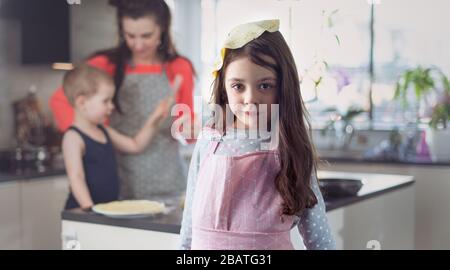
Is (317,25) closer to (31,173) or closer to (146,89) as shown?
(146,89)

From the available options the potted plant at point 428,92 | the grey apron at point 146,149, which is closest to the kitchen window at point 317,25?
the potted plant at point 428,92

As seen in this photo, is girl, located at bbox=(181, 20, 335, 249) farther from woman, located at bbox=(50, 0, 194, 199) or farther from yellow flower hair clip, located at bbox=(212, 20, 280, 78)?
woman, located at bbox=(50, 0, 194, 199)

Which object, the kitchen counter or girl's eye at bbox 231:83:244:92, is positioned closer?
girl's eye at bbox 231:83:244:92

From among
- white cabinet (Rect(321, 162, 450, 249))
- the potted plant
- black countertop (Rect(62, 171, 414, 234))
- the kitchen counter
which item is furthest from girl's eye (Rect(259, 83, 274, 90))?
the kitchen counter

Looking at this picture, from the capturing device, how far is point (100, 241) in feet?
2.89

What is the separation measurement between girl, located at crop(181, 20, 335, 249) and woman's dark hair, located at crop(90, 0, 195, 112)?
2.61 ft

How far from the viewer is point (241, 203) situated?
0.54 metres

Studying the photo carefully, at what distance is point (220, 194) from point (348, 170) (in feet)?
4.08

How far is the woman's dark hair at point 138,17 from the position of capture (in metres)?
1.33

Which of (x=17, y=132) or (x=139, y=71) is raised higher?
(x=139, y=71)

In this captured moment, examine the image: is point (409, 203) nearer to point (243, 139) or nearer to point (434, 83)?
point (434, 83)

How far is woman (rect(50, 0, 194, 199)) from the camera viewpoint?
1.33 m

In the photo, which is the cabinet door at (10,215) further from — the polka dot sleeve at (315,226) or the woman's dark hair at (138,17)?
the polka dot sleeve at (315,226)
